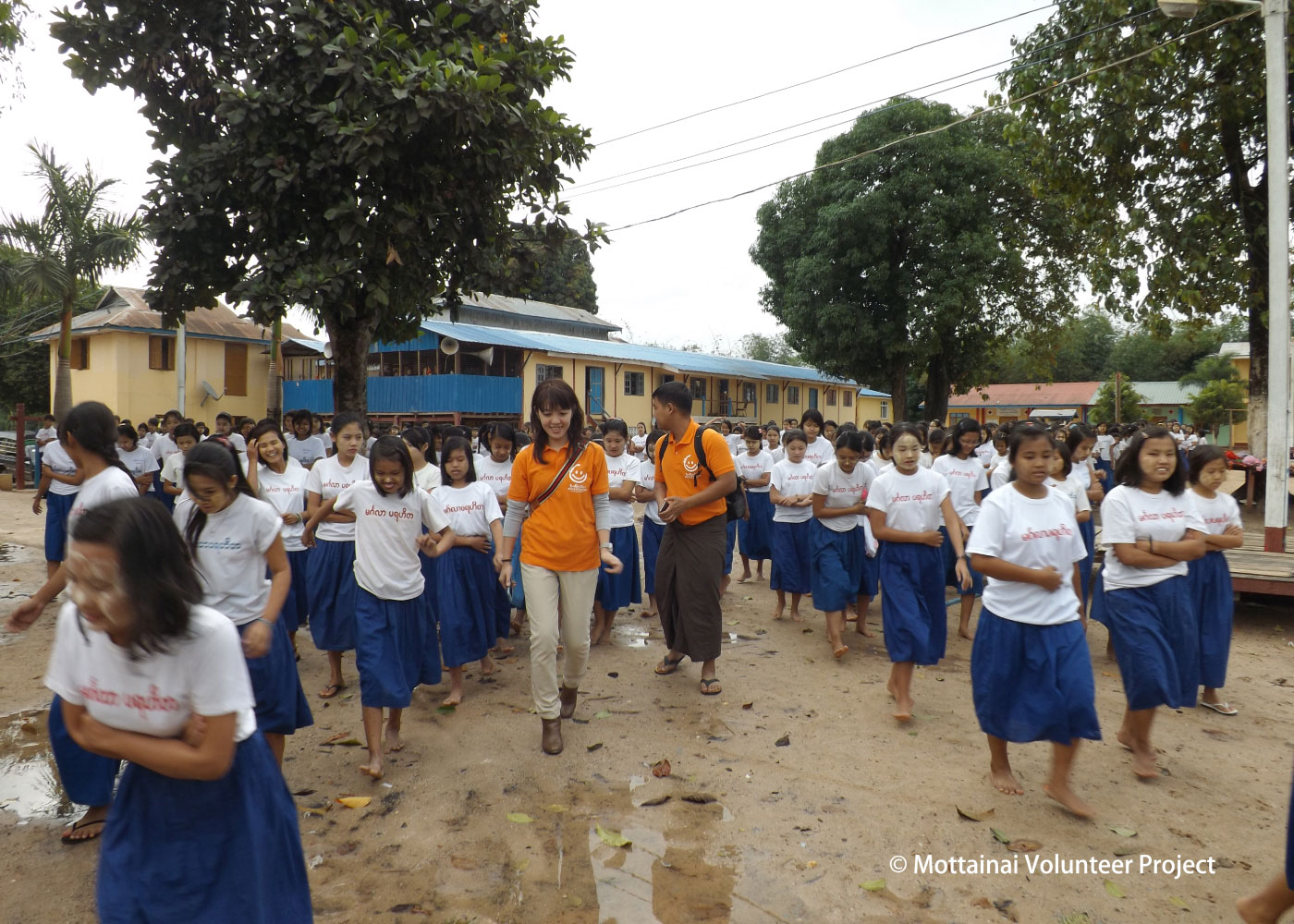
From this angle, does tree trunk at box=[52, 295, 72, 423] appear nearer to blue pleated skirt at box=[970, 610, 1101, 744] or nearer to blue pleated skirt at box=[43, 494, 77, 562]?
blue pleated skirt at box=[43, 494, 77, 562]

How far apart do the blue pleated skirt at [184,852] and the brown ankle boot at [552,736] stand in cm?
239

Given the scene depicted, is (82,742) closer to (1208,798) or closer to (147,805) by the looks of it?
(147,805)

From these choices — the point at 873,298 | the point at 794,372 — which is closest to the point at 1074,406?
the point at 794,372

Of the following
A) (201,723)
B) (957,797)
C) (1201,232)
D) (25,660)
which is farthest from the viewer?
(1201,232)

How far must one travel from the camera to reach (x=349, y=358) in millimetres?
8773

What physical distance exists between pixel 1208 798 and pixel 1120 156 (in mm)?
10125

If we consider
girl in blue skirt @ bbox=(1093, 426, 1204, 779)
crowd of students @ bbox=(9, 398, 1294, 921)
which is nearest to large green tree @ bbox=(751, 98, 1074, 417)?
crowd of students @ bbox=(9, 398, 1294, 921)

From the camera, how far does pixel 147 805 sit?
1.88m

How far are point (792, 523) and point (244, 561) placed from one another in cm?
496

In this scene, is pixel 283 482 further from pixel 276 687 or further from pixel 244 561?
pixel 276 687

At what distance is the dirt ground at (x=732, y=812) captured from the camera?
2.99m

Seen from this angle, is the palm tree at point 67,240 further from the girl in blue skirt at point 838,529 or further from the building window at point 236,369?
the girl in blue skirt at point 838,529

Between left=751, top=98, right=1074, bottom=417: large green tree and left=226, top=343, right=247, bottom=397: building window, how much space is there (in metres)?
17.1

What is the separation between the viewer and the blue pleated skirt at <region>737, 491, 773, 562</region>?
28.6 feet
